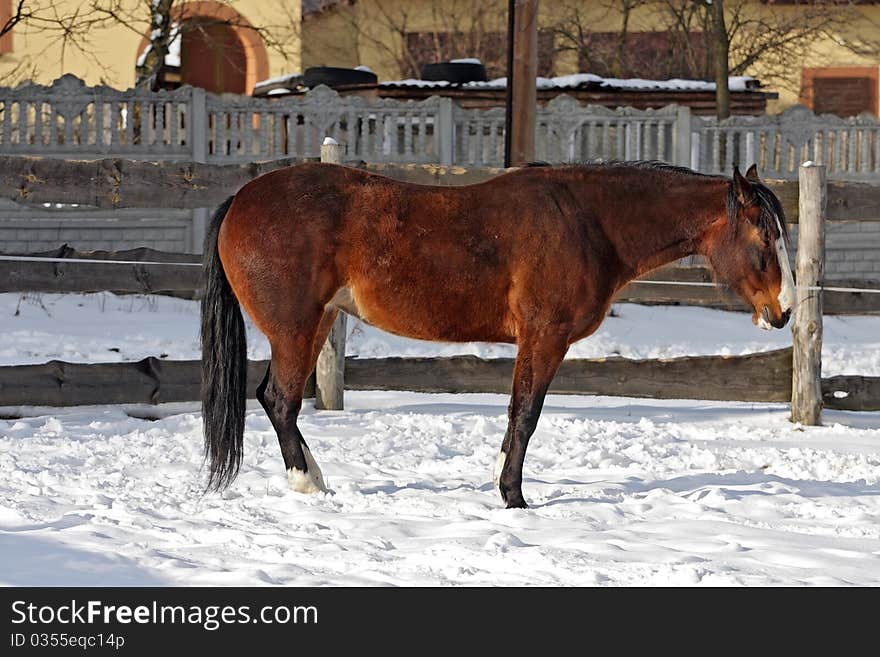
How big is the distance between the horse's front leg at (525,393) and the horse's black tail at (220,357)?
1.20 m

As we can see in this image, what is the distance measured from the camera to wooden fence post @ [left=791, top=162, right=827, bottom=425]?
7973 millimetres

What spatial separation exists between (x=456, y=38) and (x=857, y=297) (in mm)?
16018

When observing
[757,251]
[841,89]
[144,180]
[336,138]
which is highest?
[841,89]

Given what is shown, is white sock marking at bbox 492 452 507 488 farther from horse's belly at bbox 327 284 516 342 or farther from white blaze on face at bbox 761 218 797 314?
white blaze on face at bbox 761 218 797 314

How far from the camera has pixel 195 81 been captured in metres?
22.9

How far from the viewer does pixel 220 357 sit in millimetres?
5938

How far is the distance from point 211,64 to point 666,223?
1789cm

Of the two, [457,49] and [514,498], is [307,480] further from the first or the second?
[457,49]

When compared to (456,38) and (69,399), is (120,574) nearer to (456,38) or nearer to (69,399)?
(69,399)

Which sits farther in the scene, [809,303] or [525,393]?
[809,303]

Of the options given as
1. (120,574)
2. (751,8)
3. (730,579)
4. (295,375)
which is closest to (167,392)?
(295,375)

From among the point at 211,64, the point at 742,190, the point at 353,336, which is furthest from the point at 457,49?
the point at 742,190

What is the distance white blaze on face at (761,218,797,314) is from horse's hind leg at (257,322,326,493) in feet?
6.97

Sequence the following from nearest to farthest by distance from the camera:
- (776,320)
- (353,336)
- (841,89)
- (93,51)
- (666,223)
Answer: (776,320) < (666,223) < (353,336) < (93,51) < (841,89)
